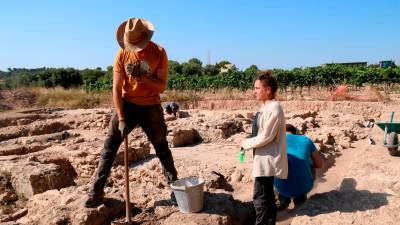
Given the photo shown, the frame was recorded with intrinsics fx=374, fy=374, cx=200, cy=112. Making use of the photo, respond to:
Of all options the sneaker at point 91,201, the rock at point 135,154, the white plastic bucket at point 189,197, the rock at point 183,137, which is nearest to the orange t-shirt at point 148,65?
the white plastic bucket at point 189,197

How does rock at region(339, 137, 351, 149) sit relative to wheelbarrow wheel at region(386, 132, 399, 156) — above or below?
below

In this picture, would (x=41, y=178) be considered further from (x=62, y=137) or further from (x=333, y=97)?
(x=333, y=97)

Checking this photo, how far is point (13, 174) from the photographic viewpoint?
19.4ft

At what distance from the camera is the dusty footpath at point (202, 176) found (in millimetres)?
3791

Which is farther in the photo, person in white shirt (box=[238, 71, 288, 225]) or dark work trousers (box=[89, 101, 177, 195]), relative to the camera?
dark work trousers (box=[89, 101, 177, 195])

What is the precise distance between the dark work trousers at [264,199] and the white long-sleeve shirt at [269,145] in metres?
0.10

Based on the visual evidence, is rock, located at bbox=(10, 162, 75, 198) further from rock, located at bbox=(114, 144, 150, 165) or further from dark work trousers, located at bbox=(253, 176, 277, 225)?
dark work trousers, located at bbox=(253, 176, 277, 225)

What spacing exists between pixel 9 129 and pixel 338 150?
973 cm

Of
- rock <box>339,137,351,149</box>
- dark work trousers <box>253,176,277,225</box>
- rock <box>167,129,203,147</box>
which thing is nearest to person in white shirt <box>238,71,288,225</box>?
dark work trousers <box>253,176,277,225</box>

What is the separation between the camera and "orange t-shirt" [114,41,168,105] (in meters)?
3.70

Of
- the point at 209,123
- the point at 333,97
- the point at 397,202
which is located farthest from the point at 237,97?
the point at 397,202

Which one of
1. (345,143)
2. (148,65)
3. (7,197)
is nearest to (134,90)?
(148,65)

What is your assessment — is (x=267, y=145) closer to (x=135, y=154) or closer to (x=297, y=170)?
(x=297, y=170)

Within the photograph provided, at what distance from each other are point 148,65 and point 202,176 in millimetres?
2350
